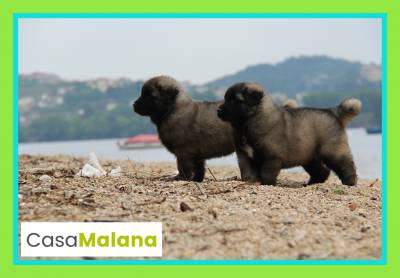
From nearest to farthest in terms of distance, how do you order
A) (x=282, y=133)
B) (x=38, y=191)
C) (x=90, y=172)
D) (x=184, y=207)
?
(x=184, y=207) → (x=38, y=191) → (x=282, y=133) → (x=90, y=172)

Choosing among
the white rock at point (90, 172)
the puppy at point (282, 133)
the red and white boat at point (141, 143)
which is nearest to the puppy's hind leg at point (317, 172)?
the puppy at point (282, 133)

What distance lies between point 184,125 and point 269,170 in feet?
5.03

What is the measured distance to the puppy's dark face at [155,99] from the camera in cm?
944

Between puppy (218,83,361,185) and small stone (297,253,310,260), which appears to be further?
puppy (218,83,361,185)

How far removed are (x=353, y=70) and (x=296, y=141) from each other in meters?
19.2

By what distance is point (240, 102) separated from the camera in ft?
29.4

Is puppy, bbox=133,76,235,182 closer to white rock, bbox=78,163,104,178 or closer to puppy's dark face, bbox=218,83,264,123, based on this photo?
puppy's dark face, bbox=218,83,264,123

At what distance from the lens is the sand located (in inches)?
202

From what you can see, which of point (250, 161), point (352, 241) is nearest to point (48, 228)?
point (352, 241)

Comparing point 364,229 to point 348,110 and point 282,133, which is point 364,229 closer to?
point 282,133

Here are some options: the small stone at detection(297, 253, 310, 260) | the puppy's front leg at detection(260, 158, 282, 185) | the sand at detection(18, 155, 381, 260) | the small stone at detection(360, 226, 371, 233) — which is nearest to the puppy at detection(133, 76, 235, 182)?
the puppy's front leg at detection(260, 158, 282, 185)

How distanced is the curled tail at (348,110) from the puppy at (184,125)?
1.84 metres

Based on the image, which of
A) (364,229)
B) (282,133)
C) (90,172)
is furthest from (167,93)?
(364,229)

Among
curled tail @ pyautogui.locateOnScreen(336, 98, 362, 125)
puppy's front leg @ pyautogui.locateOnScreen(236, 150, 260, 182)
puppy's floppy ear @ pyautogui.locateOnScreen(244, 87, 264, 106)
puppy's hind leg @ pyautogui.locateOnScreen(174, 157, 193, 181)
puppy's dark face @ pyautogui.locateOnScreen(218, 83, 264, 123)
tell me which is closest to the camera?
puppy's dark face @ pyautogui.locateOnScreen(218, 83, 264, 123)
